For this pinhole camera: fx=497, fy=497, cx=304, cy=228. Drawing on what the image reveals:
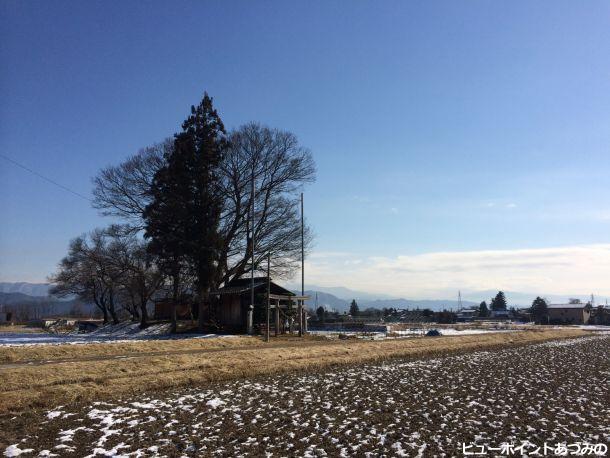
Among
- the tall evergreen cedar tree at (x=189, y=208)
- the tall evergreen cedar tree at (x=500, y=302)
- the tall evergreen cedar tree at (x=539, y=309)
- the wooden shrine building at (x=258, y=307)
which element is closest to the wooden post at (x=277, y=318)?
the wooden shrine building at (x=258, y=307)

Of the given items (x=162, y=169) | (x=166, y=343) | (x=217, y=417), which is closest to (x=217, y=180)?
(x=162, y=169)

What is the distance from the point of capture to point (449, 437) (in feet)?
37.3

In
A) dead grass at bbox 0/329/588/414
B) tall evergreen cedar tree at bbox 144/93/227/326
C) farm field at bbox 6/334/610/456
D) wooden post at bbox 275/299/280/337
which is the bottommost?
farm field at bbox 6/334/610/456

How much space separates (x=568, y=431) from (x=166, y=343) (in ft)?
70.2

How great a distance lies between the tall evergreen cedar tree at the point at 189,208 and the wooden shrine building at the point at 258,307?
2.37 metres

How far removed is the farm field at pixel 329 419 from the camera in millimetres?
10555

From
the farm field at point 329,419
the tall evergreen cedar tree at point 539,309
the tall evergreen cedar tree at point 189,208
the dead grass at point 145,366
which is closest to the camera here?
the farm field at point 329,419

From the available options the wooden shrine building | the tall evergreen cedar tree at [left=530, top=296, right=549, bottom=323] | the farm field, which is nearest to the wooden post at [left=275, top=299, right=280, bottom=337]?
the wooden shrine building

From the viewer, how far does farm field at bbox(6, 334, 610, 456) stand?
10555mm

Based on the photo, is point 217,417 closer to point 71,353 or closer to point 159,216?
point 71,353

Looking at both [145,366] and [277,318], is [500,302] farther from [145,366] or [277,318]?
[145,366]

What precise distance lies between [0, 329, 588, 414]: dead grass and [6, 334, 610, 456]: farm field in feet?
3.91

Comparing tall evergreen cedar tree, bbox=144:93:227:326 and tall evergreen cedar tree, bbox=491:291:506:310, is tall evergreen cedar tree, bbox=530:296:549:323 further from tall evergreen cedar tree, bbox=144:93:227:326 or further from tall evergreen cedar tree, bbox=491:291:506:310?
tall evergreen cedar tree, bbox=144:93:227:326

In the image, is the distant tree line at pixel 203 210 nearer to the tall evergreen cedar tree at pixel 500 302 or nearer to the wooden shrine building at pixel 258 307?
the wooden shrine building at pixel 258 307
